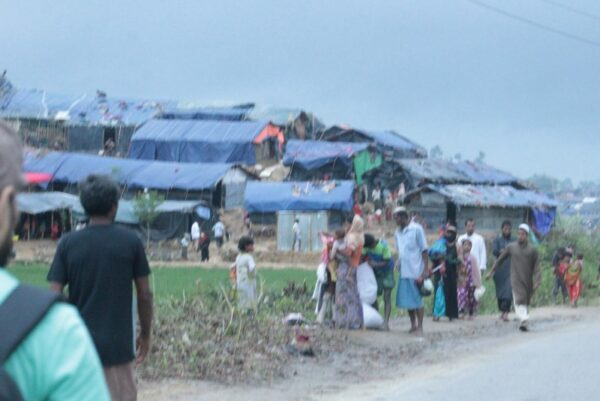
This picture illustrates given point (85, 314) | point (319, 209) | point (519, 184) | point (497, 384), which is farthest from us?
point (519, 184)

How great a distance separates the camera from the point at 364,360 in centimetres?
1420

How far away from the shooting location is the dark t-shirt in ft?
20.3

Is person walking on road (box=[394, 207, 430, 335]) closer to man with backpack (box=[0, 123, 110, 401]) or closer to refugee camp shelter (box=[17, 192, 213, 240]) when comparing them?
man with backpack (box=[0, 123, 110, 401])

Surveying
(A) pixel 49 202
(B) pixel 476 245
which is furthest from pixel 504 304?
(A) pixel 49 202

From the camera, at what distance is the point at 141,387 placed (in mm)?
11281

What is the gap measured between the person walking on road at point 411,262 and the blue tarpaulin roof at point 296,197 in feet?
120

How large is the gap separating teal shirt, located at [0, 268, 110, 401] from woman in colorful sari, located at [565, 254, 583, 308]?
77.2 feet

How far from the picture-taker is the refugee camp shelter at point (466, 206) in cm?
5541

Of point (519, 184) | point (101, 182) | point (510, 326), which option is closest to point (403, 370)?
point (510, 326)

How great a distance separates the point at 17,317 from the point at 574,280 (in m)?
24.0

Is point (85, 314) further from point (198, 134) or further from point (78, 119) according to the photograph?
point (78, 119)

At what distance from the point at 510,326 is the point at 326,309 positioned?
3.87 metres

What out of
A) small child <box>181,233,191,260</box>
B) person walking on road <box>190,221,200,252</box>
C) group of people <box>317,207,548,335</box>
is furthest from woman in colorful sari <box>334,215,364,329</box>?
person walking on road <box>190,221,200,252</box>

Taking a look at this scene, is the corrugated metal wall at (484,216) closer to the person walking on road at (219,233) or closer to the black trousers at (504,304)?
the person walking on road at (219,233)
